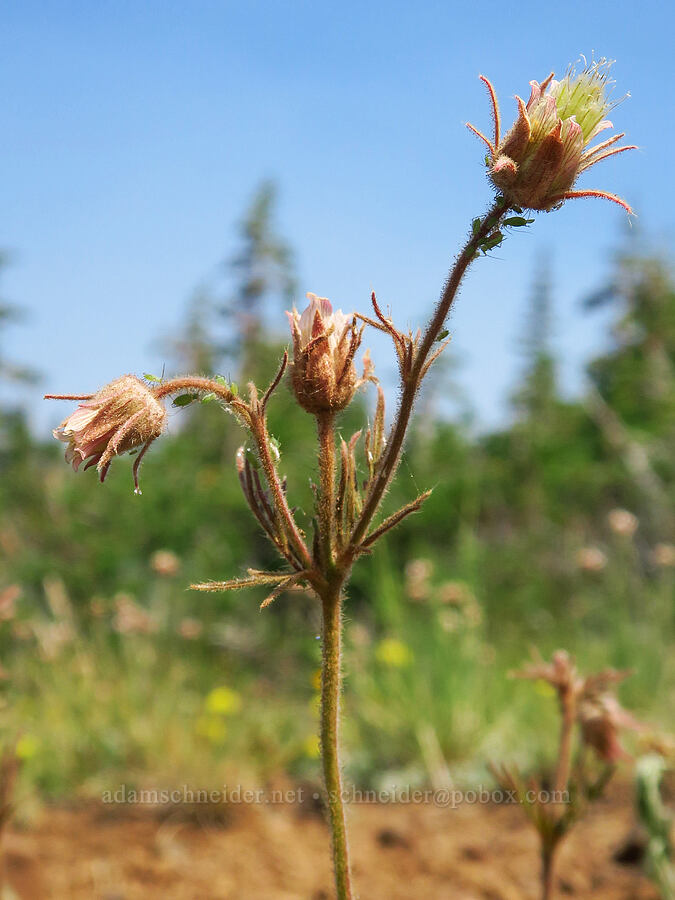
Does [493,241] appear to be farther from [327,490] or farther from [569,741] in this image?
[569,741]

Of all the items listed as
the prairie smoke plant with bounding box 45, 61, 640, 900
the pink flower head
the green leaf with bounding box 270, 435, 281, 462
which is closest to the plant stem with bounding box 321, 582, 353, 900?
the prairie smoke plant with bounding box 45, 61, 640, 900

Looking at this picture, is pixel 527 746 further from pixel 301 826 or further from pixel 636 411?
pixel 636 411

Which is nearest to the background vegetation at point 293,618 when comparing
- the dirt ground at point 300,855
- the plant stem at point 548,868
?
the dirt ground at point 300,855

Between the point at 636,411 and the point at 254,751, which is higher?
the point at 636,411

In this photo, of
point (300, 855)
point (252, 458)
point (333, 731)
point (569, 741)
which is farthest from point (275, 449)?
point (300, 855)

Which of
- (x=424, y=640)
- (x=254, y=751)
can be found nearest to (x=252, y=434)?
(x=254, y=751)

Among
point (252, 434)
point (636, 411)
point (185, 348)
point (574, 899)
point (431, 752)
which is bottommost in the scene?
point (574, 899)

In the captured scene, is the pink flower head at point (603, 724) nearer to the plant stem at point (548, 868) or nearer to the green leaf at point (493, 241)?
the plant stem at point (548, 868)
